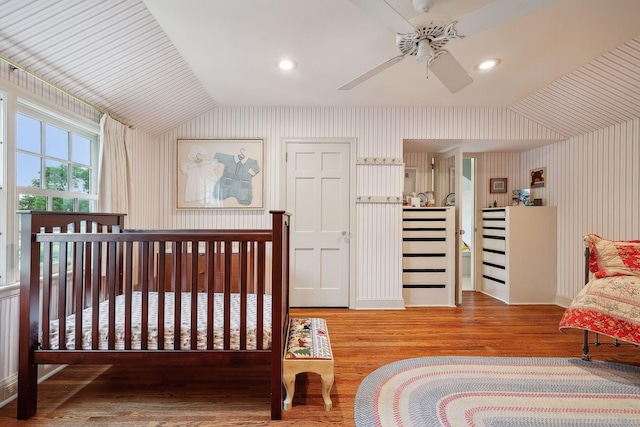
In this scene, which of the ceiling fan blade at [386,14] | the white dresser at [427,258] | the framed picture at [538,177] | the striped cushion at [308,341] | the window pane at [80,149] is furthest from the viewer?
the framed picture at [538,177]

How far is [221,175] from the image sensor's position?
3418 millimetres

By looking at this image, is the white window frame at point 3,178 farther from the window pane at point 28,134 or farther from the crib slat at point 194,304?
the crib slat at point 194,304

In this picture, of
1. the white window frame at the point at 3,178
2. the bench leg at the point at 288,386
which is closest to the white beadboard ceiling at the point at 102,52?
the white window frame at the point at 3,178

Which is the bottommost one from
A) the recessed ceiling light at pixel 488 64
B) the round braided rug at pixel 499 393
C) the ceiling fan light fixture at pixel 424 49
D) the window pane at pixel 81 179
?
the round braided rug at pixel 499 393

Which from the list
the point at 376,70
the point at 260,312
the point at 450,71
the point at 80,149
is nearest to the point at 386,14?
the point at 376,70

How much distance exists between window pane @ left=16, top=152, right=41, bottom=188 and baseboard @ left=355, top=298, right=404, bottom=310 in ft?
10.0

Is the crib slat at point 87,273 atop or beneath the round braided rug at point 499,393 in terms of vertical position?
atop

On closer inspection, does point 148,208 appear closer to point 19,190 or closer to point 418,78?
point 19,190

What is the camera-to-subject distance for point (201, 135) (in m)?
3.46

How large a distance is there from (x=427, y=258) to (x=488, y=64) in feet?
6.89

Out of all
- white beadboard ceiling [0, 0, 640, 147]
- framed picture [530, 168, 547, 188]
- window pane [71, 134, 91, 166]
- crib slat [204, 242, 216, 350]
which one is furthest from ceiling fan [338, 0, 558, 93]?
framed picture [530, 168, 547, 188]

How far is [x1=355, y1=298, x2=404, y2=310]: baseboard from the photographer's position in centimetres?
339

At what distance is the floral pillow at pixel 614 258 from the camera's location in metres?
2.05

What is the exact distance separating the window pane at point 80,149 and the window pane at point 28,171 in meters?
0.35
